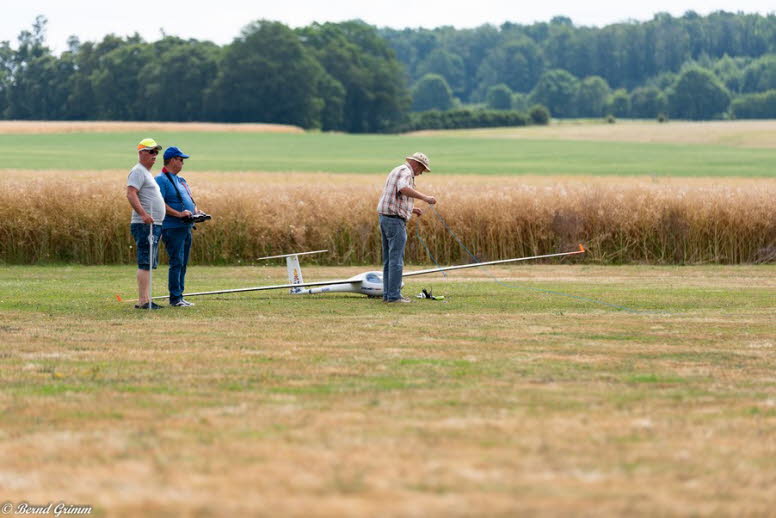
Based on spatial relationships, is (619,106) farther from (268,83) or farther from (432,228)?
(432,228)

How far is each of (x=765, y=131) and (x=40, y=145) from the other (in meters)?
47.4

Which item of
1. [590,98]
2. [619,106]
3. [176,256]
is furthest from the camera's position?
[590,98]

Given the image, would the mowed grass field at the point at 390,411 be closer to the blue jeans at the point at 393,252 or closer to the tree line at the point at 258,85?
the blue jeans at the point at 393,252

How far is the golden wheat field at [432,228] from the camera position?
802 inches

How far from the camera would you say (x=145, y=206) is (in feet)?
39.5

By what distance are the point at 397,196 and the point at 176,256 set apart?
98.2 inches

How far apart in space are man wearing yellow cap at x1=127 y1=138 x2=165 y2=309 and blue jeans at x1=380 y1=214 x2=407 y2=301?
2517mm

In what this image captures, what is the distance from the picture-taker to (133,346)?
29.9 feet

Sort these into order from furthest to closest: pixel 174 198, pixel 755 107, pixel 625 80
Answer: pixel 625 80, pixel 755 107, pixel 174 198

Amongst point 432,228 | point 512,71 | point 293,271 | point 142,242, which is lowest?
point 293,271

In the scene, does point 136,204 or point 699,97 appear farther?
→ point 699,97

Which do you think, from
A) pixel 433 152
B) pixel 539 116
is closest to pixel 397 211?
Result: pixel 433 152

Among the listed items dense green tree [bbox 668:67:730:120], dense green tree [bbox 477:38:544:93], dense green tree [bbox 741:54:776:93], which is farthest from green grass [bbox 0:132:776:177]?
dense green tree [bbox 477:38:544:93]

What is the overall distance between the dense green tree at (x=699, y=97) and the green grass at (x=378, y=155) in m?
64.6
